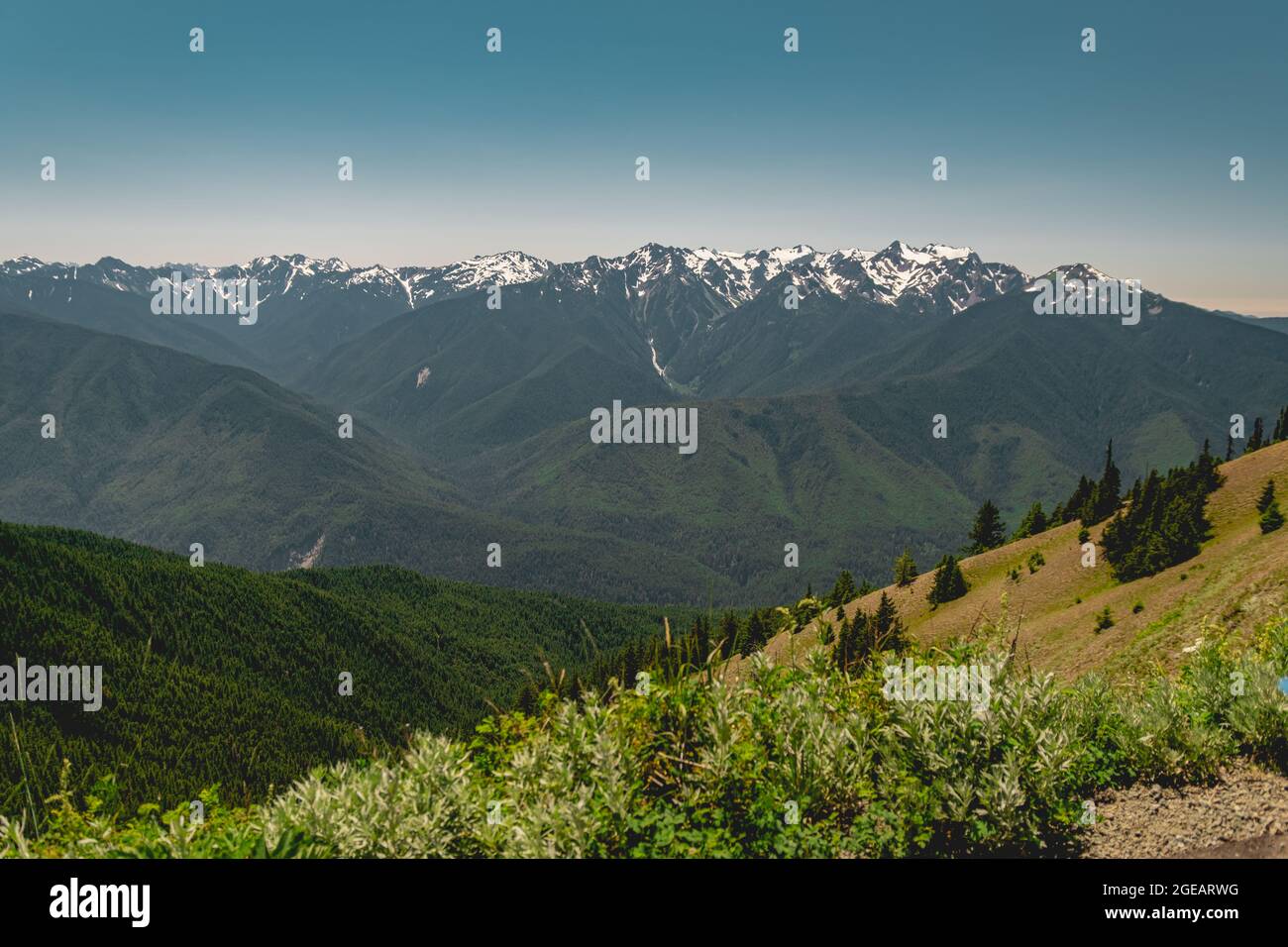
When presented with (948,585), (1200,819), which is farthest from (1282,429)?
(1200,819)

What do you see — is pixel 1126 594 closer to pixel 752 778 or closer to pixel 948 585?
pixel 948 585

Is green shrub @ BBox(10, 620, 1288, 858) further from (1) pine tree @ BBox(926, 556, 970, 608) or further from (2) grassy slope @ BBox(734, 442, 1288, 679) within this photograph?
(1) pine tree @ BBox(926, 556, 970, 608)

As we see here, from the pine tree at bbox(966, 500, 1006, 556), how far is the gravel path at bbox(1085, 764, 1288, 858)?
117512 millimetres

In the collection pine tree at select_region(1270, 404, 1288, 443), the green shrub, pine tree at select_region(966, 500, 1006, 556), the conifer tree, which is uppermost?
pine tree at select_region(1270, 404, 1288, 443)

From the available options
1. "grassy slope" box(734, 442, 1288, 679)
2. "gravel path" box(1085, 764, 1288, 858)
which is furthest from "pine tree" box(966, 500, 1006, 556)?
"gravel path" box(1085, 764, 1288, 858)

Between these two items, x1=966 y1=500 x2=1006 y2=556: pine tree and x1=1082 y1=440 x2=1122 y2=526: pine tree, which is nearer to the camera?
x1=1082 y1=440 x2=1122 y2=526: pine tree

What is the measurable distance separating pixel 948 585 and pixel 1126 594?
2726cm

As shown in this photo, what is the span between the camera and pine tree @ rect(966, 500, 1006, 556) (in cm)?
11750

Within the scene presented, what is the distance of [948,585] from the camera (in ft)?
295

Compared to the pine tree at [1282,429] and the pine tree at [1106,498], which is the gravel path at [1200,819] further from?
the pine tree at [1282,429]

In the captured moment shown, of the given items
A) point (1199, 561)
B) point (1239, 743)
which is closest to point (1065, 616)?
point (1199, 561)

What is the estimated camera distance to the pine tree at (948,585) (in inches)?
3519
